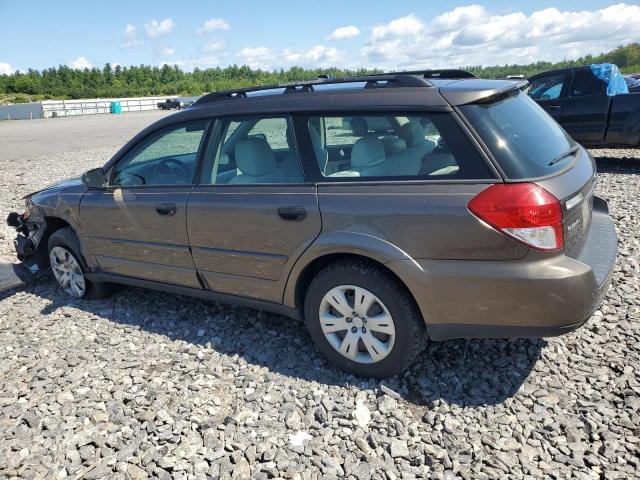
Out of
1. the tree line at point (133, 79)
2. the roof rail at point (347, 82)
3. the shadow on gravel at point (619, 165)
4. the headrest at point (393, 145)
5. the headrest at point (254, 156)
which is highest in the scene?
the tree line at point (133, 79)

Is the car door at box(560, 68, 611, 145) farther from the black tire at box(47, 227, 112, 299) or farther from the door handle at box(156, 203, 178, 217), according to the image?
the black tire at box(47, 227, 112, 299)

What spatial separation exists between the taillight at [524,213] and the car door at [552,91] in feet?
25.6

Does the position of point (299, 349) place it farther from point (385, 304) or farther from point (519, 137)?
point (519, 137)

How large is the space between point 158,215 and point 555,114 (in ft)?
27.6

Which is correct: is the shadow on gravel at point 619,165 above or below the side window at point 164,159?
below

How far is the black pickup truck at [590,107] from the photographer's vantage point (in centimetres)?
867

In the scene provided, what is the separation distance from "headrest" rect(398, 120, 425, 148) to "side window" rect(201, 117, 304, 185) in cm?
84

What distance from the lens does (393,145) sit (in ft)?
10.4

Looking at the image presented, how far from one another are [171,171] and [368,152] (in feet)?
5.63

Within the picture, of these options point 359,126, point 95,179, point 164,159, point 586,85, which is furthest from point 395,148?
point 586,85

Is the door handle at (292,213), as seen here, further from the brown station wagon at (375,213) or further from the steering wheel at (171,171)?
the steering wheel at (171,171)

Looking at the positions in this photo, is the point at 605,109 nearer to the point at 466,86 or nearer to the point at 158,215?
the point at 466,86

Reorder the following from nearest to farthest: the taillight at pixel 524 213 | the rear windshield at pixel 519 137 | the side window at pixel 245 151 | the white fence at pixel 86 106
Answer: the taillight at pixel 524 213, the rear windshield at pixel 519 137, the side window at pixel 245 151, the white fence at pixel 86 106

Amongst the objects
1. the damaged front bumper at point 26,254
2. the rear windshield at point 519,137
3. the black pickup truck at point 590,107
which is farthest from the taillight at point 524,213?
the black pickup truck at point 590,107
